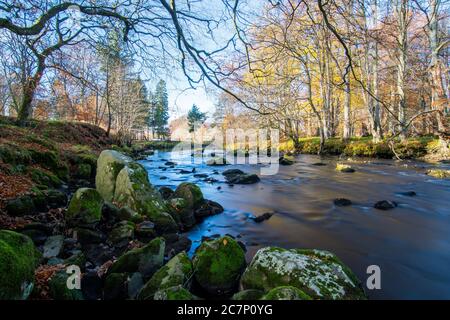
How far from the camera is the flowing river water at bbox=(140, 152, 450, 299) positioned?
13.6 ft

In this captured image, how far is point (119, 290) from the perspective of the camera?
3318 millimetres

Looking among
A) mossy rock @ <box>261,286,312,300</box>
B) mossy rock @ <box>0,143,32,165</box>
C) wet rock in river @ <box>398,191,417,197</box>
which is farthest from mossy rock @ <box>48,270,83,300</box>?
wet rock in river @ <box>398,191,417,197</box>

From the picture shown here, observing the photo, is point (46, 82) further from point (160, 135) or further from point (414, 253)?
point (160, 135)

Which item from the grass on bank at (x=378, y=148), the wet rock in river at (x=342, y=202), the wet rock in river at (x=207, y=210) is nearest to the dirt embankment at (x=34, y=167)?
the wet rock in river at (x=207, y=210)

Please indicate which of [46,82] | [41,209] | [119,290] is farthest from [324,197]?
[46,82]

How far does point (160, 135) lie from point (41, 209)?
56.7 metres

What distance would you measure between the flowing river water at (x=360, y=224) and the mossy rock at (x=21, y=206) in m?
3.04

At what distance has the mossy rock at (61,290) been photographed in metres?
2.90

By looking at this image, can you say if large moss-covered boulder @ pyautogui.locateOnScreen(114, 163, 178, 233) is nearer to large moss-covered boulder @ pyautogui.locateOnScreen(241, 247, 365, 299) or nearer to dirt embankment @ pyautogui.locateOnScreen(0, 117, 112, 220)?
dirt embankment @ pyautogui.locateOnScreen(0, 117, 112, 220)

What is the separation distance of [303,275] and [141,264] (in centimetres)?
212

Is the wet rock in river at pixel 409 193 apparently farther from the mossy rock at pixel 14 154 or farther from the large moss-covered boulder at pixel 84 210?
the mossy rock at pixel 14 154

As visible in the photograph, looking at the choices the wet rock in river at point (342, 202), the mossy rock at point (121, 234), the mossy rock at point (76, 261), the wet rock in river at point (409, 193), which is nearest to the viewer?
the mossy rock at point (76, 261)

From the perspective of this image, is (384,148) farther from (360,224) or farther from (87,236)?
(87,236)

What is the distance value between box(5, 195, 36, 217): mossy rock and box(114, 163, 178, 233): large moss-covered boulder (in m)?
1.60
